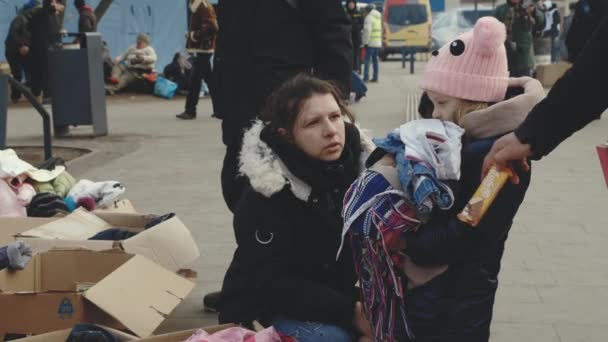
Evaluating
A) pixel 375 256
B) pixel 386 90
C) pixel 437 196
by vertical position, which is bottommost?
pixel 386 90

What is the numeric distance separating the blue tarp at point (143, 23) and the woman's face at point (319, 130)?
1808cm

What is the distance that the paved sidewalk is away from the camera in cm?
462

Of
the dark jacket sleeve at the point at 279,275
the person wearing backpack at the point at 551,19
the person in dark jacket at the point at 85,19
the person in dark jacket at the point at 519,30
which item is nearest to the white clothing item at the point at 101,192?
the dark jacket sleeve at the point at 279,275

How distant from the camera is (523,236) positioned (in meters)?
6.23

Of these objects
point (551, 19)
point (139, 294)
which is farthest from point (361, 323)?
point (551, 19)

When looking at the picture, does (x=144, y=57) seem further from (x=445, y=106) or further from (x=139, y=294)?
(x=445, y=106)

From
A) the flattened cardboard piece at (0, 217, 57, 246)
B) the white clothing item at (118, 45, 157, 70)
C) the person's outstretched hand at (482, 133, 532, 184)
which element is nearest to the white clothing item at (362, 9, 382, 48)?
the white clothing item at (118, 45, 157, 70)

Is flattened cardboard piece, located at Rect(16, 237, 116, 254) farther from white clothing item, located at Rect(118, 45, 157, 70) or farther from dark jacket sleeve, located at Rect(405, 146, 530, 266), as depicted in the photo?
white clothing item, located at Rect(118, 45, 157, 70)

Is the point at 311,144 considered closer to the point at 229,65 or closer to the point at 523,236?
the point at 229,65

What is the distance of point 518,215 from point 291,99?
12.2 feet

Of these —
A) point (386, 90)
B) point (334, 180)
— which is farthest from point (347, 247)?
point (386, 90)

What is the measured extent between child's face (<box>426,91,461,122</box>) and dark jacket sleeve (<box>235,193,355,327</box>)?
0.73m

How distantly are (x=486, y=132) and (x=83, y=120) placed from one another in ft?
31.0

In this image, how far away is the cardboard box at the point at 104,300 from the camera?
380 cm
